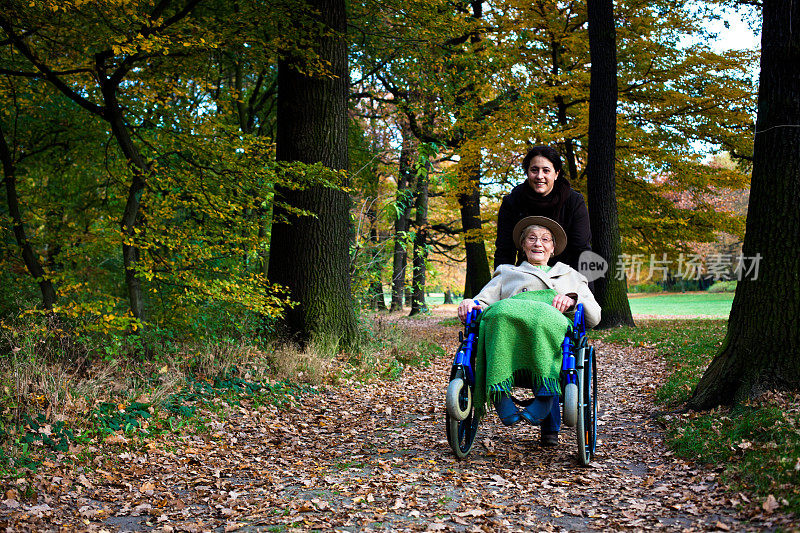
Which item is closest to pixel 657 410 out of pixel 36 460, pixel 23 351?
pixel 36 460

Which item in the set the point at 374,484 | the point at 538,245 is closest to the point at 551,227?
the point at 538,245

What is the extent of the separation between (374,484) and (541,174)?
2.67 m

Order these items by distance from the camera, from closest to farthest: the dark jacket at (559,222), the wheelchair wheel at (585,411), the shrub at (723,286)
Answer: the wheelchair wheel at (585,411) < the dark jacket at (559,222) < the shrub at (723,286)

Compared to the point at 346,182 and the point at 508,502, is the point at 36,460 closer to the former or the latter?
the point at 508,502

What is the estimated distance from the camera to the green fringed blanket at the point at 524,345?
4.19 meters

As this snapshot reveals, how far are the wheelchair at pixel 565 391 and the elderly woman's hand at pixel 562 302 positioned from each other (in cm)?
9

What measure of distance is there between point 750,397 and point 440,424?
267 centimetres

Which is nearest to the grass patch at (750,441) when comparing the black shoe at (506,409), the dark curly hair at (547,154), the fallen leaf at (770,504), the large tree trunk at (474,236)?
the fallen leaf at (770,504)

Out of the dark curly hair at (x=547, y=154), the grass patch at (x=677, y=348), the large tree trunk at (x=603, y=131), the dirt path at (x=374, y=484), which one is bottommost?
the dirt path at (x=374, y=484)

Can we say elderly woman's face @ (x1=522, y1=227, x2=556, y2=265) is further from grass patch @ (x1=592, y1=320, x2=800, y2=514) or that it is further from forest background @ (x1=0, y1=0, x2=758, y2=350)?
forest background @ (x1=0, y1=0, x2=758, y2=350)

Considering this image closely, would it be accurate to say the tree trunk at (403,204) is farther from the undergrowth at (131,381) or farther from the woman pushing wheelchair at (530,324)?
the woman pushing wheelchair at (530,324)

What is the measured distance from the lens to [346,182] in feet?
28.4

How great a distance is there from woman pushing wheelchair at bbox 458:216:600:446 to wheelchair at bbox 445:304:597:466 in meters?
0.07

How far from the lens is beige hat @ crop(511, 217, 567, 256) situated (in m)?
4.71
